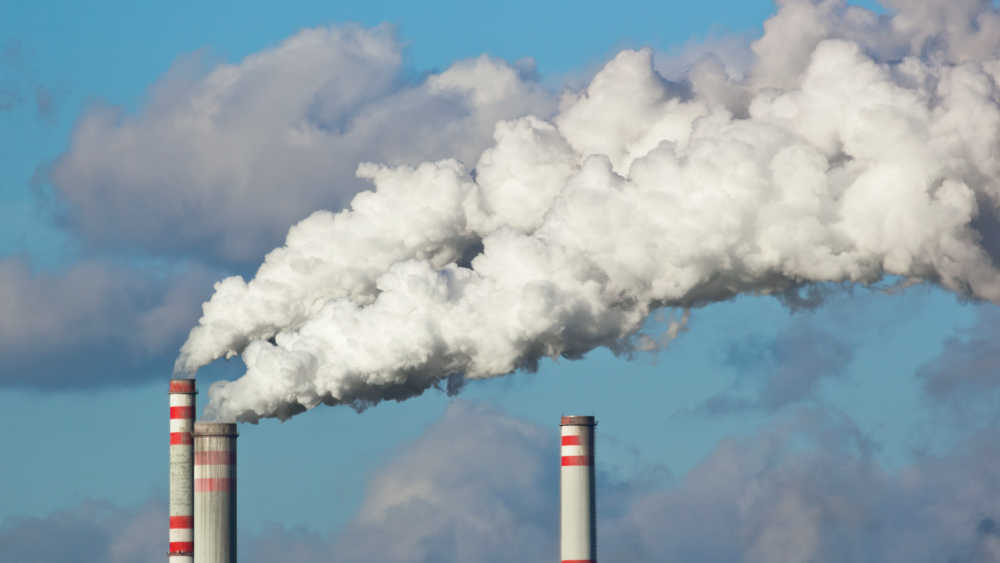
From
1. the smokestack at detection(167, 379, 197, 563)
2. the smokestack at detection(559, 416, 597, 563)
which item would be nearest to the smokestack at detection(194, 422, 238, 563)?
the smokestack at detection(167, 379, 197, 563)

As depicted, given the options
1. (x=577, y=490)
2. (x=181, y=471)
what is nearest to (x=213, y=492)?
(x=181, y=471)

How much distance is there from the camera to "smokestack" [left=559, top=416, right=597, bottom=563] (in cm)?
6881

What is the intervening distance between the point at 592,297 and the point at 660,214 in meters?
3.75

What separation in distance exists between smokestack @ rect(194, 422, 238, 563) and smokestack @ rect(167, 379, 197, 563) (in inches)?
64.2

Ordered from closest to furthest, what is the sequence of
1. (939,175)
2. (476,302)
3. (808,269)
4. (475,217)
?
(939,175) → (808,269) → (476,302) → (475,217)

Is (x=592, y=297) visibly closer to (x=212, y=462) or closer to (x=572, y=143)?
(x=572, y=143)

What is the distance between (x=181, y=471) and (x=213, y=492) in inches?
119

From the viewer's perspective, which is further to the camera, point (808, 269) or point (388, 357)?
point (388, 357)

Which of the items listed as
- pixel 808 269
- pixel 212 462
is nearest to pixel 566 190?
pixel 808 269

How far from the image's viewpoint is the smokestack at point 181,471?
70.7 m

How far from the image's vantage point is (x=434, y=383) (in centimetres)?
6356

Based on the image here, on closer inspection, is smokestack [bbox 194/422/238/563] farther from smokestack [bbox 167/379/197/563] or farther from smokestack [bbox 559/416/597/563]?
smokestack [bbox 559/416/597/563]

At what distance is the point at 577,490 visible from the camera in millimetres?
68750

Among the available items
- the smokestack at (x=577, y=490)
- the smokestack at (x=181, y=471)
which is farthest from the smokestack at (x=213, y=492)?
the smokestack at (x=577, y=490)
